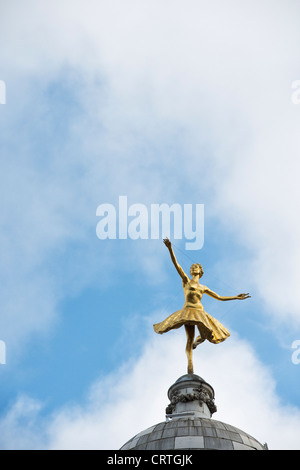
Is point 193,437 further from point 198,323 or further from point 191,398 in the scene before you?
point 198,323

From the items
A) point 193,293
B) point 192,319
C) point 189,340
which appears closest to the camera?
point 192,319

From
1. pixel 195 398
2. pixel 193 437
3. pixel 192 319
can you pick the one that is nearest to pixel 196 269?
pixel 192 319

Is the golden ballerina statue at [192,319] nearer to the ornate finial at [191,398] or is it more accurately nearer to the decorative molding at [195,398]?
the ornate finial at [191,398]

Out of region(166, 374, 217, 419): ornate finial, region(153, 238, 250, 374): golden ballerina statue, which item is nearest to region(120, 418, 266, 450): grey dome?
region(166, 374, 217, 419): ornate finial

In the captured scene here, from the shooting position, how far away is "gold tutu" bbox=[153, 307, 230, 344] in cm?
3127

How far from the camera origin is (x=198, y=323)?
31.2 metres

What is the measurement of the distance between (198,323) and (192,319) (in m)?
0.32

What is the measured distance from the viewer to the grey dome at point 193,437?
2559 centimetres

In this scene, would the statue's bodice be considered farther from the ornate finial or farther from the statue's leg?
the ornate finial

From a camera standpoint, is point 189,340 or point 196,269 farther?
point 196,269

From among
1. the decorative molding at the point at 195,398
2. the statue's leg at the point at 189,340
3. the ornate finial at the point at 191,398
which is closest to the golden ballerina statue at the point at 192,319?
the statue's leg at the point at 189,340
